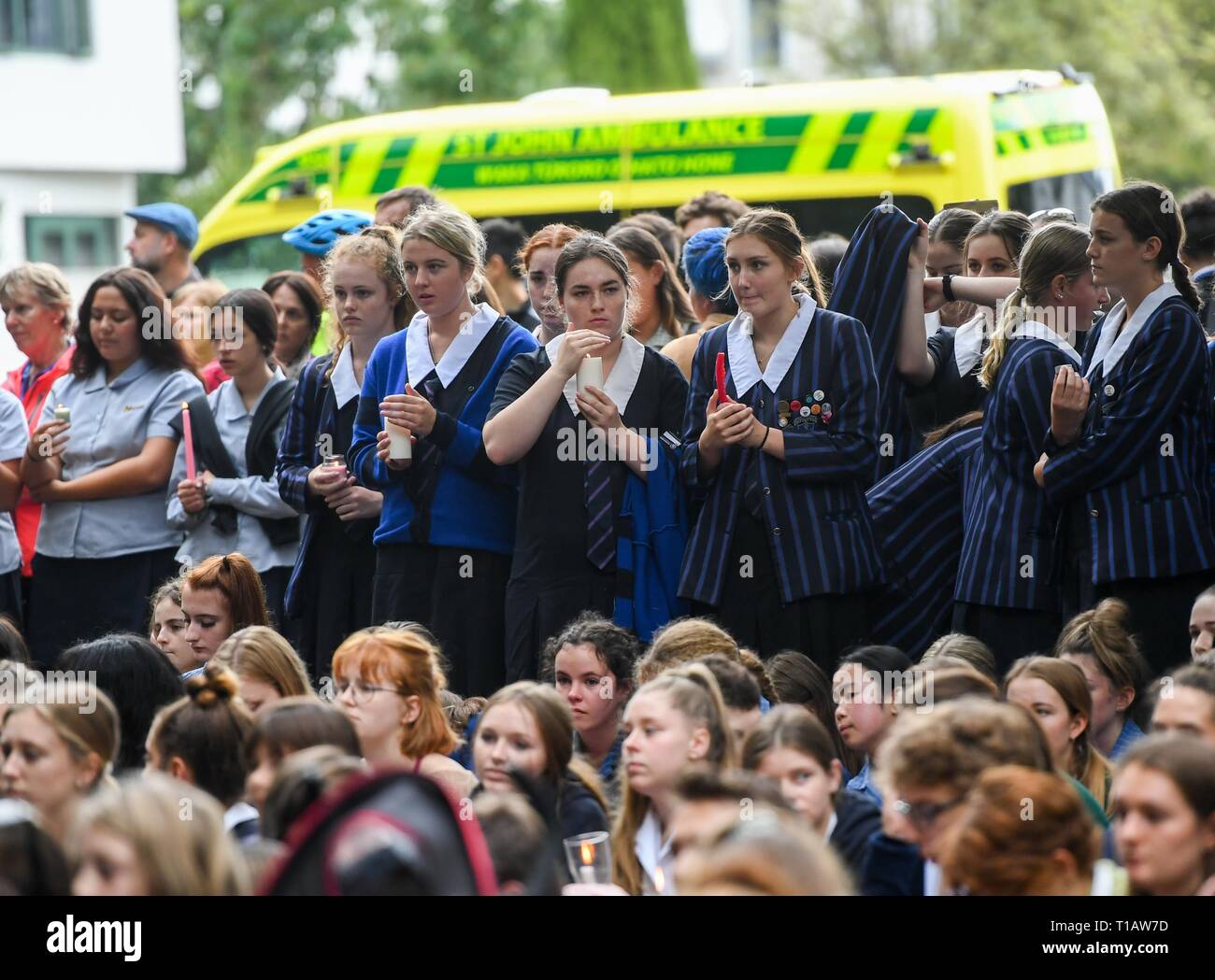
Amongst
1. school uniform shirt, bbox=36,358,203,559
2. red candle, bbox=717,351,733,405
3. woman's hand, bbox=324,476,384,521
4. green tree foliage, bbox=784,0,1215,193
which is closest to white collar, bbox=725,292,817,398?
red candle, bbox=717,351,733,405

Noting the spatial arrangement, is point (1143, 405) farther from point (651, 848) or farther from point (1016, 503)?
point (651, 848)

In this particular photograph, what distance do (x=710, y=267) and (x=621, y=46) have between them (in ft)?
55.8

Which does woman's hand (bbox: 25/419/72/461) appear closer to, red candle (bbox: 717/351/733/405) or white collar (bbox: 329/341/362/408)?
white collar (bbox: 329/341/362/408)

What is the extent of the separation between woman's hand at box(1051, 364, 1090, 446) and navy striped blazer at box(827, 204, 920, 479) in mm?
808

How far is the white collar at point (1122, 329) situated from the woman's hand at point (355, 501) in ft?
7.93

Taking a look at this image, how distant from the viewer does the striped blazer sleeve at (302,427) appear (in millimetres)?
7281

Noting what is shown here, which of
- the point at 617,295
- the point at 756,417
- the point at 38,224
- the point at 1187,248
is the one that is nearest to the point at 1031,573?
the point at 756,417

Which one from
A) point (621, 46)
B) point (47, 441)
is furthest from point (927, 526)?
point (621, 46)

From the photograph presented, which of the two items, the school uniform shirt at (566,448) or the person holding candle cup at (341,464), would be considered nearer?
the school uniform shirt at (566,448)

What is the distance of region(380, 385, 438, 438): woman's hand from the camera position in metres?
6.49

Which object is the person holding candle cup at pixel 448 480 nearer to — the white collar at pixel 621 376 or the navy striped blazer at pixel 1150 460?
the white collar at pixel 621 376

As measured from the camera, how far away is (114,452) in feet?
26.3

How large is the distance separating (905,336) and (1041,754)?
8.25 feet

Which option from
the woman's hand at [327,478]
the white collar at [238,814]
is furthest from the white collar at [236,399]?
the white collar at [238,814]
